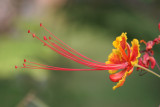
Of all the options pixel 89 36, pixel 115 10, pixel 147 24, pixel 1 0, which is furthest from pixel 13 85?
pixel 1 0

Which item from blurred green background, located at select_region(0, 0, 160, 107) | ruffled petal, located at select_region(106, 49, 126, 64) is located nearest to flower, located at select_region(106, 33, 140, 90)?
ruffled petal, located at select_region(106, 49, 126, 64)

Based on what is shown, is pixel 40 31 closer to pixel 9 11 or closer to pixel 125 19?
pixel 125 19

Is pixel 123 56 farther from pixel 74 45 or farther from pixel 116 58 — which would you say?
pixel 74 45

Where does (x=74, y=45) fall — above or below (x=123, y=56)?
above

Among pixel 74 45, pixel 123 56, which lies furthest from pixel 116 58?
pixel 74 45

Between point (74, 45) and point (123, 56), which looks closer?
point (123, 56)
